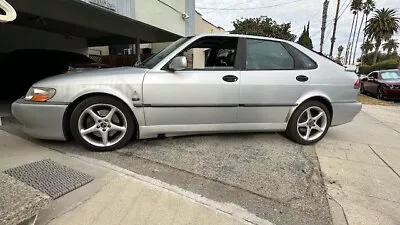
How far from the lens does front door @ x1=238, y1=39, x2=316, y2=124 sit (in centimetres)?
384

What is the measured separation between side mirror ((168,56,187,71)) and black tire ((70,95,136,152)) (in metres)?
0.79

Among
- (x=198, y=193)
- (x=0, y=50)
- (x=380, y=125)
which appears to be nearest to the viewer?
(x=198, y=193)

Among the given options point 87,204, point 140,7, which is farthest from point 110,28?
point 87,204

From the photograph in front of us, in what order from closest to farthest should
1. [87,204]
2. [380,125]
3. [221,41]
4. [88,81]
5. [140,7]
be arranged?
[87,204], [88,81], [221,41], [380,125], [140,7]

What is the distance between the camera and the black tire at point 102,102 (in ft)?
11.1

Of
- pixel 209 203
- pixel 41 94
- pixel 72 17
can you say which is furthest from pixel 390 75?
pixel 41 94

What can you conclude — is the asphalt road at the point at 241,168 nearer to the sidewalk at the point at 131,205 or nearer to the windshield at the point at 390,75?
the sidewalk at the point at 131,205

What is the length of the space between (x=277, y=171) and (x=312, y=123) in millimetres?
1402

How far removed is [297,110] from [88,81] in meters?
2.94

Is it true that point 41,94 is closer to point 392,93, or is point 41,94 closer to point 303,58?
point 303,58

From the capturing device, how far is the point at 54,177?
273cm

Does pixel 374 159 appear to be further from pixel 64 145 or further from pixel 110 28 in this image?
pixel 110 28

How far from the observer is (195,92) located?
3.65 meters

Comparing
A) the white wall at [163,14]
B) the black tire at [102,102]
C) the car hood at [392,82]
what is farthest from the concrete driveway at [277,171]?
the car hood at [392,82]
